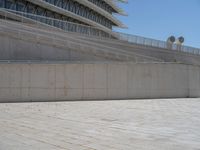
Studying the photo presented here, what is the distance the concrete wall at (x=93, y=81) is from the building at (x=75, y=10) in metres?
20.6

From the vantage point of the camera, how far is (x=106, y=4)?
74562 millimetres

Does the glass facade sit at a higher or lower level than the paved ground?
higher

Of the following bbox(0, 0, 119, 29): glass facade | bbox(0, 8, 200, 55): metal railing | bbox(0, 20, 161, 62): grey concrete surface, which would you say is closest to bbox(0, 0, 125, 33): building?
bbox(0, 0, 119, 29): glass facade

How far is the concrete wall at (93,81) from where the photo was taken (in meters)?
20.8

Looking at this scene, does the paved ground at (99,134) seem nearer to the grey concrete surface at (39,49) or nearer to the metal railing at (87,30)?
the grey concrete surface at (39,49)

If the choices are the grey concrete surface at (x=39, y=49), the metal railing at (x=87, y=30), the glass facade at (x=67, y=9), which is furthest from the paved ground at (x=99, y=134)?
the glass facade at (x=67, y=9)

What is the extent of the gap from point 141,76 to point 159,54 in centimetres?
1591

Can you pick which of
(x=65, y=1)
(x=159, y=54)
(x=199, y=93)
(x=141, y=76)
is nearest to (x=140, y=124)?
(x=141, y=76)

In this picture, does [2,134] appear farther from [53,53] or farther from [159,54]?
[159,54]

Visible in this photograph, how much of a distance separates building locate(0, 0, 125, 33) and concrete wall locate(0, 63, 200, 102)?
20.6m

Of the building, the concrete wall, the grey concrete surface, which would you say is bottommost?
the concrete wall

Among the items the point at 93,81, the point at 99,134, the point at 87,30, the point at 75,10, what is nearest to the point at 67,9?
the point at 75,10

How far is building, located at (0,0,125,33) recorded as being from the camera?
50.4 metres

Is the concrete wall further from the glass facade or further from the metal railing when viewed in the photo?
the glass facade
